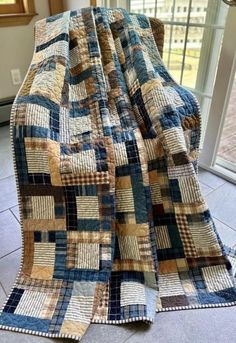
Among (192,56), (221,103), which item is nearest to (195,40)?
(192,56)

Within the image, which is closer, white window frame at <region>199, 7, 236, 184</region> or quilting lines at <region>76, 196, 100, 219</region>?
quilting lines at <region>76, 196, 100, 219</region>

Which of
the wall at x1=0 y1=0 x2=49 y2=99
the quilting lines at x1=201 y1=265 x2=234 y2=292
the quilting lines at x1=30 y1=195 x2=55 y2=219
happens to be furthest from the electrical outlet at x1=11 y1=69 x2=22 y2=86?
the quilting lines at x1=201 y1=265 x2=234 y2=292

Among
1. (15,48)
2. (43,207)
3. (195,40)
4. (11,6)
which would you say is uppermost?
(11,6)

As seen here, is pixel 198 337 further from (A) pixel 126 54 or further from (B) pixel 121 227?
(A) pixel 126 54

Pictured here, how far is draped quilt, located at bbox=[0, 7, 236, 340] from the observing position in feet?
2.94

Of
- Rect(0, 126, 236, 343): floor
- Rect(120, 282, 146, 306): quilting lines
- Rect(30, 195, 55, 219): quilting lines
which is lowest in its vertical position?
Rect(0, 126, 236, 343): floor

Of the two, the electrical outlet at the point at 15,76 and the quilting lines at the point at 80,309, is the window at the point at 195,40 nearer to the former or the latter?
the electrical outlet at the point at 15,76

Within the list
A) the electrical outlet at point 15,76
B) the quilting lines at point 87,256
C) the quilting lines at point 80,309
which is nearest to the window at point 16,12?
the electrical outlet at point 15,76

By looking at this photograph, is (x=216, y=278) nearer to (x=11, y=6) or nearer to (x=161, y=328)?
(x=161, y=328)

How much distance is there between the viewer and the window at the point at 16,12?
191cm

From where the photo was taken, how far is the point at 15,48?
2.04 metres

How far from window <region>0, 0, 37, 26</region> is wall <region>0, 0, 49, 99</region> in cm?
3

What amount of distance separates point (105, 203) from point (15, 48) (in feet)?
5.41

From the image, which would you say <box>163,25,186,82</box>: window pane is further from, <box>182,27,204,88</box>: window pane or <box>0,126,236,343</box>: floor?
<box>0,126,236,343</box>: floor
